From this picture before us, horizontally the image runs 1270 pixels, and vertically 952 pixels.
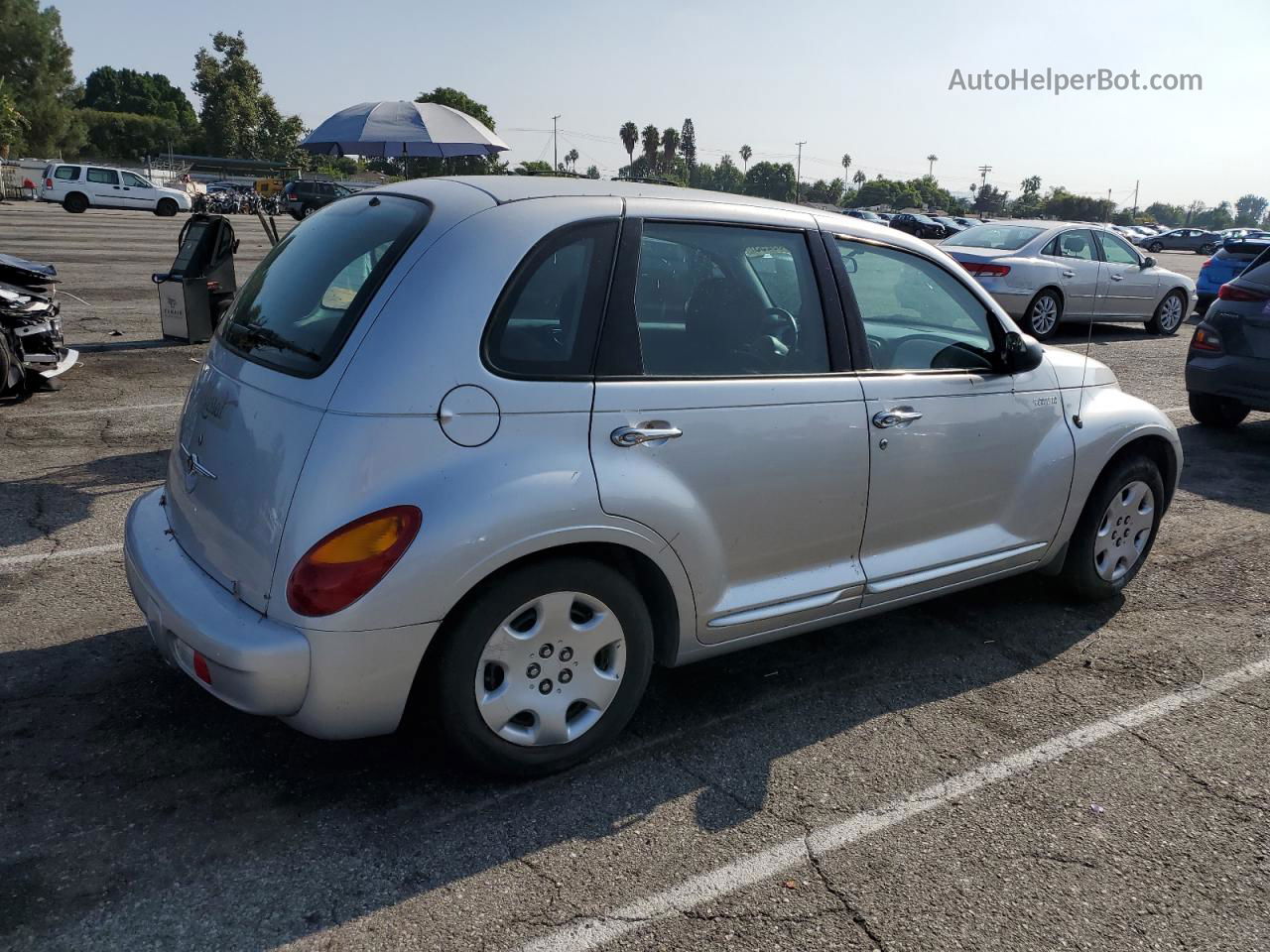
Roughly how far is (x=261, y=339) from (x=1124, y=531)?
3906 millimetres

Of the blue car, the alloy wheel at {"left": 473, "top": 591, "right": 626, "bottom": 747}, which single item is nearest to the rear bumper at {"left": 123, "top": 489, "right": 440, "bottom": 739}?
the alloy wheel at {"left": 473, "top": 591, "right": 626, "bottom": 747}

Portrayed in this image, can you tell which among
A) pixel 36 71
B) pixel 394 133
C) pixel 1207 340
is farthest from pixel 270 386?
pixel 36 71

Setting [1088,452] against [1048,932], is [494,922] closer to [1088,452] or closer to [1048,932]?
[1048,932]

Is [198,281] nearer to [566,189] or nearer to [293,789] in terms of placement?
[566,189]

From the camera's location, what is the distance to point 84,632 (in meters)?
4.11

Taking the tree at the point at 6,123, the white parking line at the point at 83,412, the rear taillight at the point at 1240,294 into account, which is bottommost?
the white parking line at the point at 83,412

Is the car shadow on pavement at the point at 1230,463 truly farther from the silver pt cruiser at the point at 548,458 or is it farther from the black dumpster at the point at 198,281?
the black dumpster at the point at 198,281

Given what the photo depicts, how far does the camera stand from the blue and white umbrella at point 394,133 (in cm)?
955

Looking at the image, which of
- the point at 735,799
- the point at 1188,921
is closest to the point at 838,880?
the point at 735,799

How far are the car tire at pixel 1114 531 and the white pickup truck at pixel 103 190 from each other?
40399 millimetres

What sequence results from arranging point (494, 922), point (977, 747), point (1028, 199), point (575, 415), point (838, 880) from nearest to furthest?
point (494, 922)
point (838, 880)
point (575, 415)
point (977, 747)
point (1028, 199)

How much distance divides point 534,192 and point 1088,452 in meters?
2.70

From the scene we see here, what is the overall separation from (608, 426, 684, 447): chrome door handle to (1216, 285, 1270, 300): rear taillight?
7.04m

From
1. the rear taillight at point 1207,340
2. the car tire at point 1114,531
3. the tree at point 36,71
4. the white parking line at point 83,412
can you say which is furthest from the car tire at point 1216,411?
the tree at point 36,71
